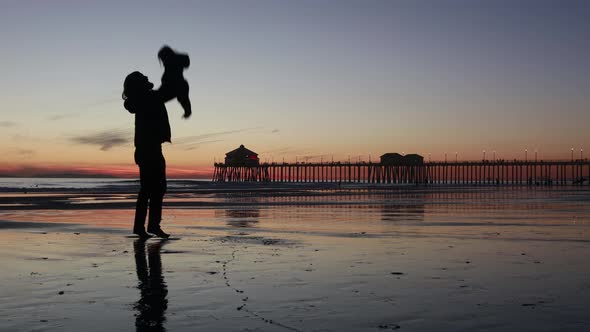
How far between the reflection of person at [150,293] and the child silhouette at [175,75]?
2.08 metres

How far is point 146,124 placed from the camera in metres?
8.19

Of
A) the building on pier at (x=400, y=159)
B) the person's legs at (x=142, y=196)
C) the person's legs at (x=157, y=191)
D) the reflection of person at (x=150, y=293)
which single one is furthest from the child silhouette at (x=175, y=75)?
the building on pier at (x=400, y=159)

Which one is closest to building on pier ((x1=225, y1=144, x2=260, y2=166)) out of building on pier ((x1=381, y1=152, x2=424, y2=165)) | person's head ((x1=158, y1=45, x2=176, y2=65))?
building on pier ((x1=381, y1=152, x2=424, y2=165))

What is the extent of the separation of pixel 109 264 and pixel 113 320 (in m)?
2.66

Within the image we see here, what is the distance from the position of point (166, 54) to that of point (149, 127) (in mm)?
977

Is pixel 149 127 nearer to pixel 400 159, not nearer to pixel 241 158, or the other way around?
pixel 241 158

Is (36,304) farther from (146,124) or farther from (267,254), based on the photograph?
(146,124)

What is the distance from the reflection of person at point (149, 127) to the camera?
26.8 feet

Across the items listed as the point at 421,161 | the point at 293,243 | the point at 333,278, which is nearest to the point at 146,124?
the point at 293,243

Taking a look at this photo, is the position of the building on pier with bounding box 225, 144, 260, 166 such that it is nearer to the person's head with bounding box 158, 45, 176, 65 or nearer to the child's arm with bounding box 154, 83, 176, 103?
the child's arm with bounding box 154, 83, 176, 103

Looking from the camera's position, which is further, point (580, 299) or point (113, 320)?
point (580, 299)

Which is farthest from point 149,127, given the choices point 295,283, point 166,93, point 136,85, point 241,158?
point 241,158

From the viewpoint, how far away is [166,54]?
26.2ft

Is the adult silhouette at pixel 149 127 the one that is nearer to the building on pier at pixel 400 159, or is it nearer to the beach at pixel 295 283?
the beach at pixel 295 283
